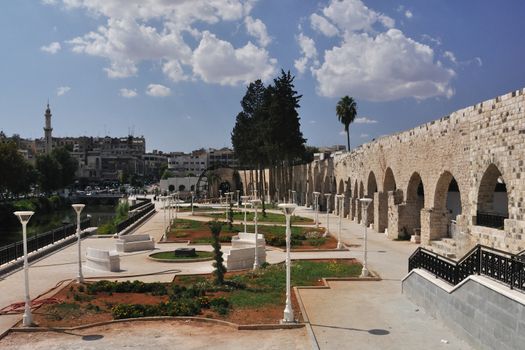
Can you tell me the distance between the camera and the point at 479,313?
922 cm

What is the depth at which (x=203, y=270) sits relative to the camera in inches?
727

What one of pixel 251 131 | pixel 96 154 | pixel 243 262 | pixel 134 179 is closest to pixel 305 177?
pixel 251 131

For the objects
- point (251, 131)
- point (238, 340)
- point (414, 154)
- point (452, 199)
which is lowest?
point (238, 340)

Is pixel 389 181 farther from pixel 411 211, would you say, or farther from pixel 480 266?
pixel 480 266

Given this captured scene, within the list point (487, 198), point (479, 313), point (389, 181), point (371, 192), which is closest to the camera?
point (479, 313)

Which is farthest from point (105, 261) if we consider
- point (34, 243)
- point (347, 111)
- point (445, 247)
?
point (347, 111)

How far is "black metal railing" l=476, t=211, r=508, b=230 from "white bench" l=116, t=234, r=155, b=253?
50.1 feet

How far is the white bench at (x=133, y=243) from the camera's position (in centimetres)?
2348

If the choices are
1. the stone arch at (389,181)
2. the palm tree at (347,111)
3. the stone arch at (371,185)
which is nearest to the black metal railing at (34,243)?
the stone arch at (389,181)

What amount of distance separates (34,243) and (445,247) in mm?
18854

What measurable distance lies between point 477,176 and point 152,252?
48.7 feet

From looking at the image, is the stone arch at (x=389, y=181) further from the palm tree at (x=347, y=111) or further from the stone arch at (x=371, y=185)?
the palm tree at (x=347, y=111)

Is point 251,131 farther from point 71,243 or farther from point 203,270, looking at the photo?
point 203,270

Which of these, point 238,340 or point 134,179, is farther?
point 134,179
